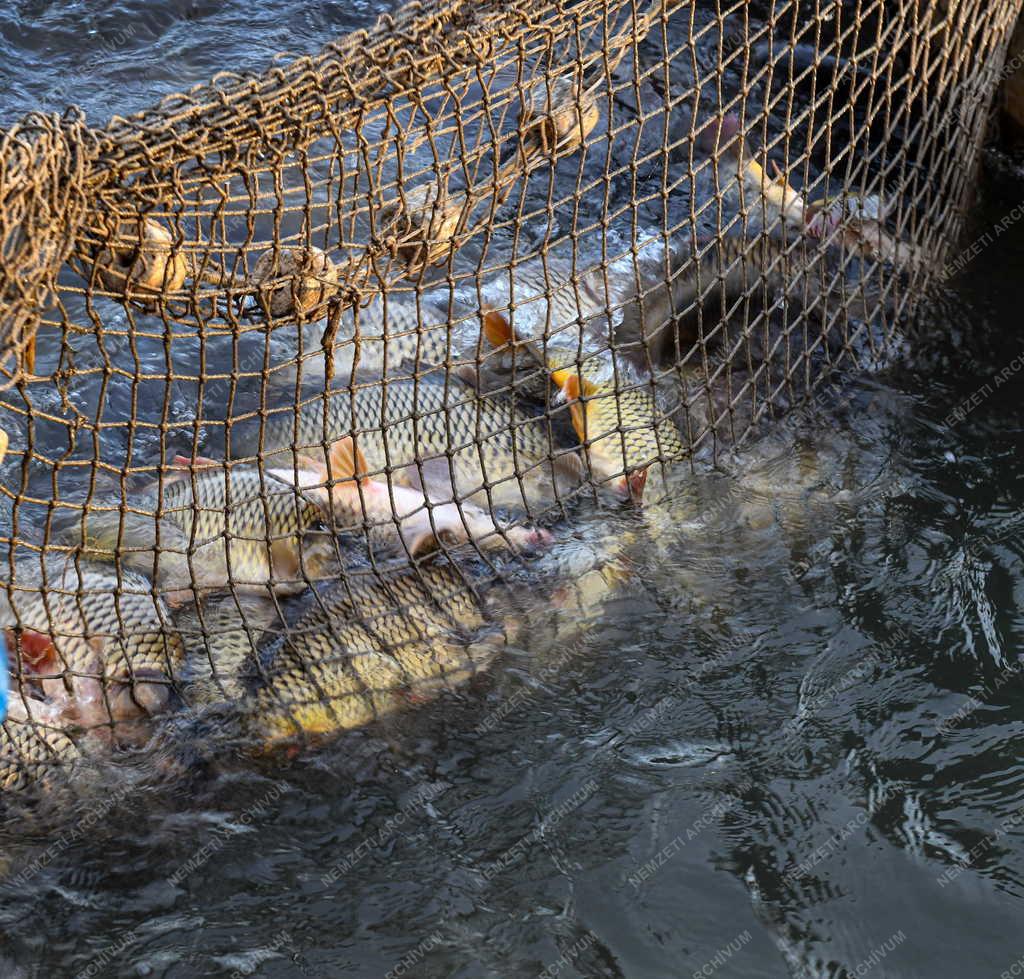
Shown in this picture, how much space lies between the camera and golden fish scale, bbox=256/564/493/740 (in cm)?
310

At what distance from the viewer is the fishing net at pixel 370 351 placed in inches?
95.3

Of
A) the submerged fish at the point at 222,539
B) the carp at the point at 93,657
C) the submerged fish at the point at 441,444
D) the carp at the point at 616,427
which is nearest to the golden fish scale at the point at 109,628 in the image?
the carp at the point at 93,657

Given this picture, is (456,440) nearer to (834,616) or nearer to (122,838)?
(834,616)

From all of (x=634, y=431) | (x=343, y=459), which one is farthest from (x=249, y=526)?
(x=634, y=431)

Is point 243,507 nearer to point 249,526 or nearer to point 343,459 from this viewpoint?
point 249,526

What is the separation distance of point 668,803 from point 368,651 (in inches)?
35.2

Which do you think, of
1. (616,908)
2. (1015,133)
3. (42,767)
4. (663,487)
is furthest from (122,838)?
(1015,133)

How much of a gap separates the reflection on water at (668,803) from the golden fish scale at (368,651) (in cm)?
10

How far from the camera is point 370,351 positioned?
4355 mm

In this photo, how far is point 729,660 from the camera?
3424 millimetres

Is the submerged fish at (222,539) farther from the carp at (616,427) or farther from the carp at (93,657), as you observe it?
the carp at (616,427)

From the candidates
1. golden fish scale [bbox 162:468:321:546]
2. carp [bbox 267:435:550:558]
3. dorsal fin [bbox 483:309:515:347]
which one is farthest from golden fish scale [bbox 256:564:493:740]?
dorsal fin [bbox 483:309:515:347]

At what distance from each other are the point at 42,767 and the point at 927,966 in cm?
219

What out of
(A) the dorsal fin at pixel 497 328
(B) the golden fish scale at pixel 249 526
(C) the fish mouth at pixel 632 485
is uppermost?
(A) the dorsal fin at pixel 497 328
